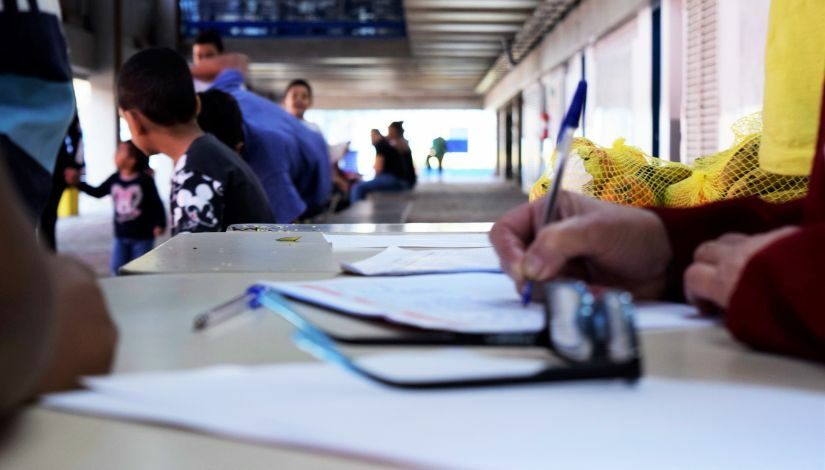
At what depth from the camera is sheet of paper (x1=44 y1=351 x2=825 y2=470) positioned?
1.39ft

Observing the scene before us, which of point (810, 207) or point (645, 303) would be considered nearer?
point (810, 207)

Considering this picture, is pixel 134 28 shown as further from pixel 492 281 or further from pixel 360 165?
pixel 360 165

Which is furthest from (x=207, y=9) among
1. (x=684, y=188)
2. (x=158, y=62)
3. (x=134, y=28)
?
(x=684, y=188)

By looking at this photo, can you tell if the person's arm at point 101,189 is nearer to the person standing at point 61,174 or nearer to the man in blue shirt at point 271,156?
the person standing at point 61,174

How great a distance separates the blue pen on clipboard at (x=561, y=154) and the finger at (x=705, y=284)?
0.12 meters

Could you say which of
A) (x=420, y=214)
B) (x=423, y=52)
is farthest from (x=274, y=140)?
(x=423, y=52)

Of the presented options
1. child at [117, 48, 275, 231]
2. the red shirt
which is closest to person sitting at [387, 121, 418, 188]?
child at [117, 48, 275, 231]

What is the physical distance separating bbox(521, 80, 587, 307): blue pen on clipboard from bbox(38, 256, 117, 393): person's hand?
0.35 metres

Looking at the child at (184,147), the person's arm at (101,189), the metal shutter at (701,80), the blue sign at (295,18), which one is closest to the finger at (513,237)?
the child at (184,147)

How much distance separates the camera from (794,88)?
1163 millimetres

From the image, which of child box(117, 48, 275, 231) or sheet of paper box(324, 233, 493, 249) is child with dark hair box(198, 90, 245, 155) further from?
sheet of paper box(324, 233, 493, 249)

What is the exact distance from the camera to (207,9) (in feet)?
56.0

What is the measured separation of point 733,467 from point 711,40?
23.1ft

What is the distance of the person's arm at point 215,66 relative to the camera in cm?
392
